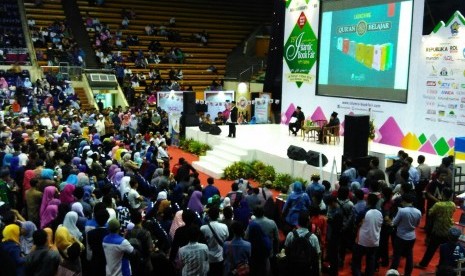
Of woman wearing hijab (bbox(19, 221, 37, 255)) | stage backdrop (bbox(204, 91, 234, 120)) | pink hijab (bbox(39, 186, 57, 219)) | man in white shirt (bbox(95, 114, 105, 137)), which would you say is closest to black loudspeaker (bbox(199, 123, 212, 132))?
man in white shirt (bbox(95, 114, 105, 137))

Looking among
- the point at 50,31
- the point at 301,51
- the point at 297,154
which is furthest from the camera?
the point at 50,31

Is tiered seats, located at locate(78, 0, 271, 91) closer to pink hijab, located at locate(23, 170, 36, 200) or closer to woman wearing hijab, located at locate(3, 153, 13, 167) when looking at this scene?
woman wearing hijab, located at locate(3, 153, 13, 167)

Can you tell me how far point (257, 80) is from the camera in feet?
81.3

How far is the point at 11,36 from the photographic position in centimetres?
2314

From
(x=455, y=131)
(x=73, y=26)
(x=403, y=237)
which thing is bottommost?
(x=403, y=237)

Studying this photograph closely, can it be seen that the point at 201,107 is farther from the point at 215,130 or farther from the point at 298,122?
the point at 298,122

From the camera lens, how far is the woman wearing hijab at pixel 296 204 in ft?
23.7

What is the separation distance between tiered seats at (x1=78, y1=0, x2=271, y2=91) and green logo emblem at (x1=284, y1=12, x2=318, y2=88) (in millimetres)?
7856

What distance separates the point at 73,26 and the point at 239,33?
9194mm

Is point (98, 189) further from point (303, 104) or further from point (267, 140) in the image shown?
point (303, 104)

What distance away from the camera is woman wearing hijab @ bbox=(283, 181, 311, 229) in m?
7.22

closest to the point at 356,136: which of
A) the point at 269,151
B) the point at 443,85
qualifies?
the point at 269,151

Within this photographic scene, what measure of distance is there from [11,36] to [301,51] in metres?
13.2

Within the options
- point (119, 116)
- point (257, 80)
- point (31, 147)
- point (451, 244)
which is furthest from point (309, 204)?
point (257, 80)
